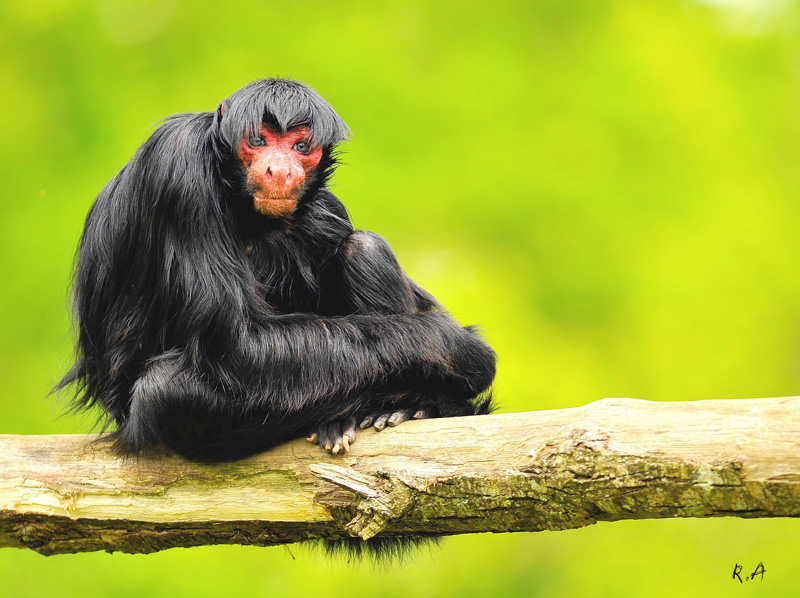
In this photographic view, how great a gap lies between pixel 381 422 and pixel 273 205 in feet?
5.48

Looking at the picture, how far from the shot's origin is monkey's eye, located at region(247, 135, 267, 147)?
5863mm

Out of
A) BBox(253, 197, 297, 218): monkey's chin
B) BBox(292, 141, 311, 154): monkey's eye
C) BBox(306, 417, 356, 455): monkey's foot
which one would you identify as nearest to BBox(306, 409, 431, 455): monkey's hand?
BBox(306, 417, 356, 455): monkey's foot

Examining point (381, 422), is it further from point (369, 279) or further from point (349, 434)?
point (369, 279)

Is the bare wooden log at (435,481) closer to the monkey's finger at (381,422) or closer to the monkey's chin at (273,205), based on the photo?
the monkey's finger at (381,422)

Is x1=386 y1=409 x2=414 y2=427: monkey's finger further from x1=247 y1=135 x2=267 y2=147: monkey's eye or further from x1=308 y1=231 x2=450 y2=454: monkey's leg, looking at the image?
x1=247 y1=135 x2=267 y2=147: monkey's eye

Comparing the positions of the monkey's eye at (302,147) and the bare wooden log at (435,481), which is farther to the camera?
the monkey's eye at (302,147)

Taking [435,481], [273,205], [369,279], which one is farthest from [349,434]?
[273,205]

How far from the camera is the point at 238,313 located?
5586 mm

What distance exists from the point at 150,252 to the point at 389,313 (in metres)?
1.73

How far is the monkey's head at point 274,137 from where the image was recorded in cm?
581

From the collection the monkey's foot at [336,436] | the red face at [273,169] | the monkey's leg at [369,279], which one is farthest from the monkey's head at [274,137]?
the monkey's foot at [336,436]

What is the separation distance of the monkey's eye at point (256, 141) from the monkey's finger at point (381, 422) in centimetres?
205

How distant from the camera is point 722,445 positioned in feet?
14.0

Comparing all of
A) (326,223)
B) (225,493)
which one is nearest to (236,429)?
(225,493)
